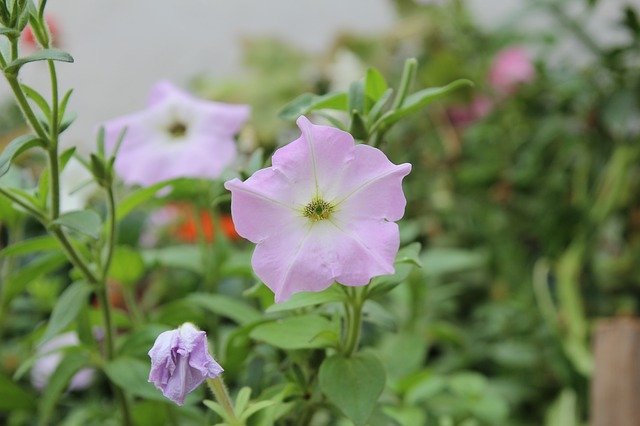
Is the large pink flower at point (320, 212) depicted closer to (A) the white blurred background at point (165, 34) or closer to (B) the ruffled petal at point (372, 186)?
(B) the ruffled petal at point (372, 186)

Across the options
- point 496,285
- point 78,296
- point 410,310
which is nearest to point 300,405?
point 78,296

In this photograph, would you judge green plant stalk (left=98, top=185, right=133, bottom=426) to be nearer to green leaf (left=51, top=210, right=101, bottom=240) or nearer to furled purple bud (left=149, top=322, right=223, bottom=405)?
green leaf (left=51, top=210, right=101, bottom=240)

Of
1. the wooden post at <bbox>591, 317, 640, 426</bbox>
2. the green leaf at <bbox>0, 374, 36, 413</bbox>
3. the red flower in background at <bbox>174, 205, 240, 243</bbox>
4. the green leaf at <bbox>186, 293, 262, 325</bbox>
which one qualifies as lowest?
the wooden post at <bbox>591, 317, 640, 426</bbox>

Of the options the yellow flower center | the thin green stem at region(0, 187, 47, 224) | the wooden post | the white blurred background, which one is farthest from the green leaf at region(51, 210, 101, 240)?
the white blurred background

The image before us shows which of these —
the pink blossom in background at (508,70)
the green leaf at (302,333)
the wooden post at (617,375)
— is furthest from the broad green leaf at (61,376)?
the pink blossom in background at (508,70)

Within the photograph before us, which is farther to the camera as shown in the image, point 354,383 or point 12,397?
point 12,397

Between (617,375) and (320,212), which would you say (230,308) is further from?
(617,375)

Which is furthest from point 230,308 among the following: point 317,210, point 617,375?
point 617,375
